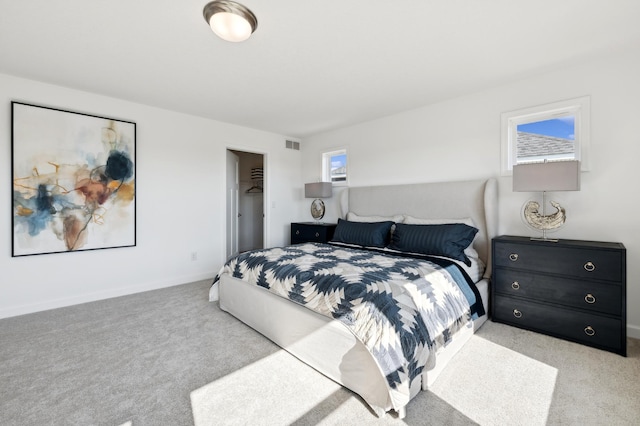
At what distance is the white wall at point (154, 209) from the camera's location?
9.89 feet

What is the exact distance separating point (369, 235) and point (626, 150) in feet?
7.86

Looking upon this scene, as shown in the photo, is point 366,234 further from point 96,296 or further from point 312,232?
point 96,296

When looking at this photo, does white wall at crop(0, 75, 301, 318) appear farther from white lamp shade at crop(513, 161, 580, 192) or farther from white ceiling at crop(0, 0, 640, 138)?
white lamp shade at crop(513, 161, 580, 192)

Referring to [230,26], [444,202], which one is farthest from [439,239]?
[230,26]

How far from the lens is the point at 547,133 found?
2.94m

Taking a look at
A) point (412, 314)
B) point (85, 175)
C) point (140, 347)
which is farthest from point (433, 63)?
point (85, 175)

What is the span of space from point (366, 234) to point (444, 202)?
1003mm

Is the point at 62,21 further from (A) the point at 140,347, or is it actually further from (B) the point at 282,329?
(B) the point at 282,329

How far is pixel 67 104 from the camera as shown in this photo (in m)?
3.25

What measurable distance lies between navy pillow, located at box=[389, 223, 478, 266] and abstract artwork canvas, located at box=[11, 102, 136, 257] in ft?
11.1

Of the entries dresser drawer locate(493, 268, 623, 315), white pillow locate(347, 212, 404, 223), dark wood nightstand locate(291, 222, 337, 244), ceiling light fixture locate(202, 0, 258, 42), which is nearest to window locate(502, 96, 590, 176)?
dresser drawer locate(493, 268, 623, 315)

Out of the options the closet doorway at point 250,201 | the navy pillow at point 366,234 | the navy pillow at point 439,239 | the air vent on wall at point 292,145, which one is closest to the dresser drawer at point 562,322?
the navy pillow at point 439,239

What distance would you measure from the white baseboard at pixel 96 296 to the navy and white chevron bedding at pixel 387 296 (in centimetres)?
175

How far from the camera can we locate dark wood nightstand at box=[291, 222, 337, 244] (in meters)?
4.36
